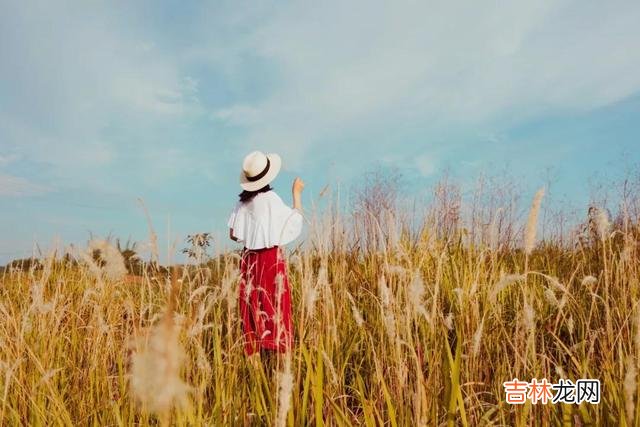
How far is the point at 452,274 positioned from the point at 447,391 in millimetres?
1888

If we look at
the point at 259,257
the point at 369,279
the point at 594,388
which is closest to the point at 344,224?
the point at 369,279

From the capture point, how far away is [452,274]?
3.80 m

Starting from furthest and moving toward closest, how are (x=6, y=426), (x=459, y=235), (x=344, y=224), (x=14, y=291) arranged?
1. (x=14, y=291)
2. (x=459, y=235)
3. (x=344, y=224)
4. (x=6, y=426)

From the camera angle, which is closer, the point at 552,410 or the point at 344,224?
the point at 552,410

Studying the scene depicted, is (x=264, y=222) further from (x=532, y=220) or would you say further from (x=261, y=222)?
(x=532, y=220)

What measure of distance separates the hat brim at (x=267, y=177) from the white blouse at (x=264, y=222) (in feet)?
0.26

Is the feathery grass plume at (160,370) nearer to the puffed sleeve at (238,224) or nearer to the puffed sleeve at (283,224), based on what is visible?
the puffed sleeve at (283,224)

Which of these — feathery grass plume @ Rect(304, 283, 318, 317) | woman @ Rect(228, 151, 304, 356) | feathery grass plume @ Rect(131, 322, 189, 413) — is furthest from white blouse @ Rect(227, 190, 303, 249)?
feathery grass plume @ Rect(131, 322, 189, 413)

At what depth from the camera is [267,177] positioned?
413 cm

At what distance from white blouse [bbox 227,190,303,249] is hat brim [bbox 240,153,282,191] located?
0.08 m

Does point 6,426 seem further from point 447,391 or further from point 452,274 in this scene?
point 452,274

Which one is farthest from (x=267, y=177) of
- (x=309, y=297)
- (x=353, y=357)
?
(x=309, y=297)

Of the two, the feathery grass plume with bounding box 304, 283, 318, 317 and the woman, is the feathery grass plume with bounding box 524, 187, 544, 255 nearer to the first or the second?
the feathery grass plume with bounding box 304, 283, 318, 317

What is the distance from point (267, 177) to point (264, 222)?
1.27ft
